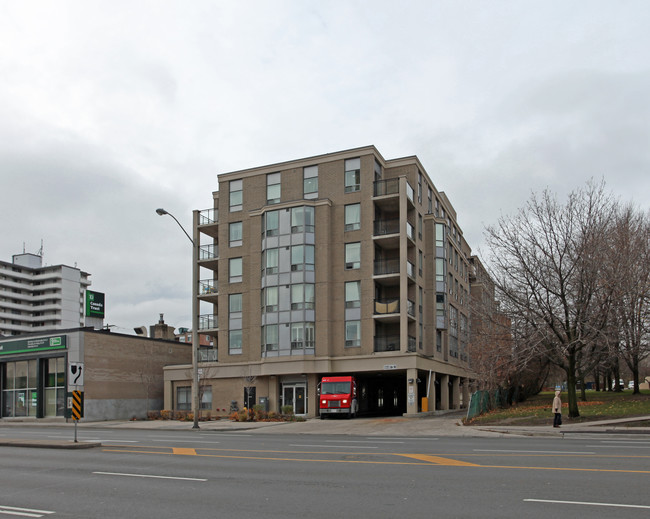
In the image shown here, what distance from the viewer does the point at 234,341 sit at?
48.1m

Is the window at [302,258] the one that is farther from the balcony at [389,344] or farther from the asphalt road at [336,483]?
the asphalt road at [336,483]

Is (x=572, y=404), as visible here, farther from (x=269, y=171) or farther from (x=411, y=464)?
(x=269, y=171)

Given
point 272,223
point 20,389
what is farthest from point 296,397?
point 20,389

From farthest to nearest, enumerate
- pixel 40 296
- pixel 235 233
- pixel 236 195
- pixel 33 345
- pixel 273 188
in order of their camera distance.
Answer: pixel 40 296 < pixel 236 195 < pixel 235 233 < pixel 33 345 < pixel 273 188

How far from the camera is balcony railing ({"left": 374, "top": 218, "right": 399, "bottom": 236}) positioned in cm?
4534

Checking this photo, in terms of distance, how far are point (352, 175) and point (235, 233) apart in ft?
33.4

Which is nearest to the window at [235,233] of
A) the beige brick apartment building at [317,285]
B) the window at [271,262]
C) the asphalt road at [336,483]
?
the beige brick apartment building at [317,285]

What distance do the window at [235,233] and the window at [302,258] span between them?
18.7ft

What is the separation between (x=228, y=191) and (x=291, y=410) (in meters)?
18.0

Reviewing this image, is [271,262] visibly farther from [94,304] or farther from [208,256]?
[94,304]

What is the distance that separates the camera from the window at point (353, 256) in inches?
1774

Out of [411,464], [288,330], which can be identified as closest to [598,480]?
[411,464]

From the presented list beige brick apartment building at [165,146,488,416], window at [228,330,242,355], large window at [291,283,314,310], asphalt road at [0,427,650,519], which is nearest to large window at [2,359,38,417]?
beige brick apartment building at [165,146,488,416]

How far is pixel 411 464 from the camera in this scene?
45.8ft
